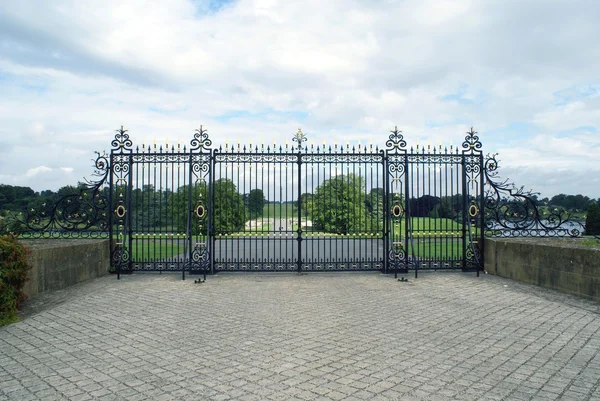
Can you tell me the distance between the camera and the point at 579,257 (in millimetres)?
8367

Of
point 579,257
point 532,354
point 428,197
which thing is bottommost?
point 532,354

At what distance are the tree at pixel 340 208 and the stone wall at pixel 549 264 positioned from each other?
11.5ft

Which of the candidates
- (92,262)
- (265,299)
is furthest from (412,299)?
(92,262)

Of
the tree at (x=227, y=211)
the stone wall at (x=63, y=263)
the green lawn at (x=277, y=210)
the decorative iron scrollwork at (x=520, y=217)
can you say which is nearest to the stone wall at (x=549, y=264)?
the decorative iron scrollwork at (x=520, y=217)

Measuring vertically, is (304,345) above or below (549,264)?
below

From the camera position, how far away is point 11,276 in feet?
22.2

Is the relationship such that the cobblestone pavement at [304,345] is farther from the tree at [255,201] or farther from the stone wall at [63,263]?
the tree at [255,201]

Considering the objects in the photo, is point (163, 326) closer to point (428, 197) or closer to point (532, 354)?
point (532, 354)

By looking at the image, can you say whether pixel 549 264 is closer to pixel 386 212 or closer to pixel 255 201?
pixel 386 212

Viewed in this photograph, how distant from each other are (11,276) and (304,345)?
4985 millimetres

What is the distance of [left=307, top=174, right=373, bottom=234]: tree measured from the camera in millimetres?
11109

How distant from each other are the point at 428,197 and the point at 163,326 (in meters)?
7.63

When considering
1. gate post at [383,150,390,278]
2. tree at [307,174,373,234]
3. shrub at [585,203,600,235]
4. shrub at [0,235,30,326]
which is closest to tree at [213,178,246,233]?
tree at [307,174,373,234]

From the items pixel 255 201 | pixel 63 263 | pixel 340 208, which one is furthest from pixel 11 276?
pixel 340 208
